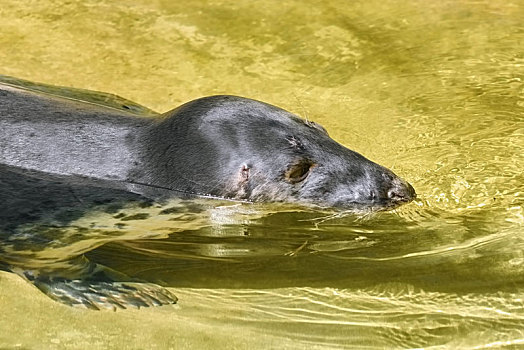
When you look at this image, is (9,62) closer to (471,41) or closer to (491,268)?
(471,41)

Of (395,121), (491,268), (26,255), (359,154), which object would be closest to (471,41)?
(395,121)

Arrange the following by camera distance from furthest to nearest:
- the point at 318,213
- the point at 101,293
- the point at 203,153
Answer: the point at 318,213, the point at 203,153, the point at 101,293

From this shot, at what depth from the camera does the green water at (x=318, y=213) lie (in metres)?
4.30

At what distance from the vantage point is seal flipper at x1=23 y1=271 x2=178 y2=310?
4.46 metres

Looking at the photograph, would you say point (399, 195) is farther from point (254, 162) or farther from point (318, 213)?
point (254, 162)

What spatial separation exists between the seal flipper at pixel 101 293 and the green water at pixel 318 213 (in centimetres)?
6

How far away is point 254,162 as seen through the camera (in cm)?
513

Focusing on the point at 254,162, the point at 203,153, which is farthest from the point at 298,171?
the point at 203,153

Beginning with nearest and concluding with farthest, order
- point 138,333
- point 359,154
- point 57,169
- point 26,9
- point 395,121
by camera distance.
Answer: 1. point 138,333
2. point 57,169
3. point 359,154
4. point 395,121
5. point 26,9

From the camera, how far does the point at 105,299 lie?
452 centimetres

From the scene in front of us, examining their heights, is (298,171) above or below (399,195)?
above

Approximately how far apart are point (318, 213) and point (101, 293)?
4.27 ft

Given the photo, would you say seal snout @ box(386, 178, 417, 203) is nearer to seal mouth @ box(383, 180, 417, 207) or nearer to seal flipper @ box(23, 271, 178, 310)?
seal mouth @ box(383, 180, 417, 207)

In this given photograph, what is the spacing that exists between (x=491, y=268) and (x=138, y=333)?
1691 millimetres
